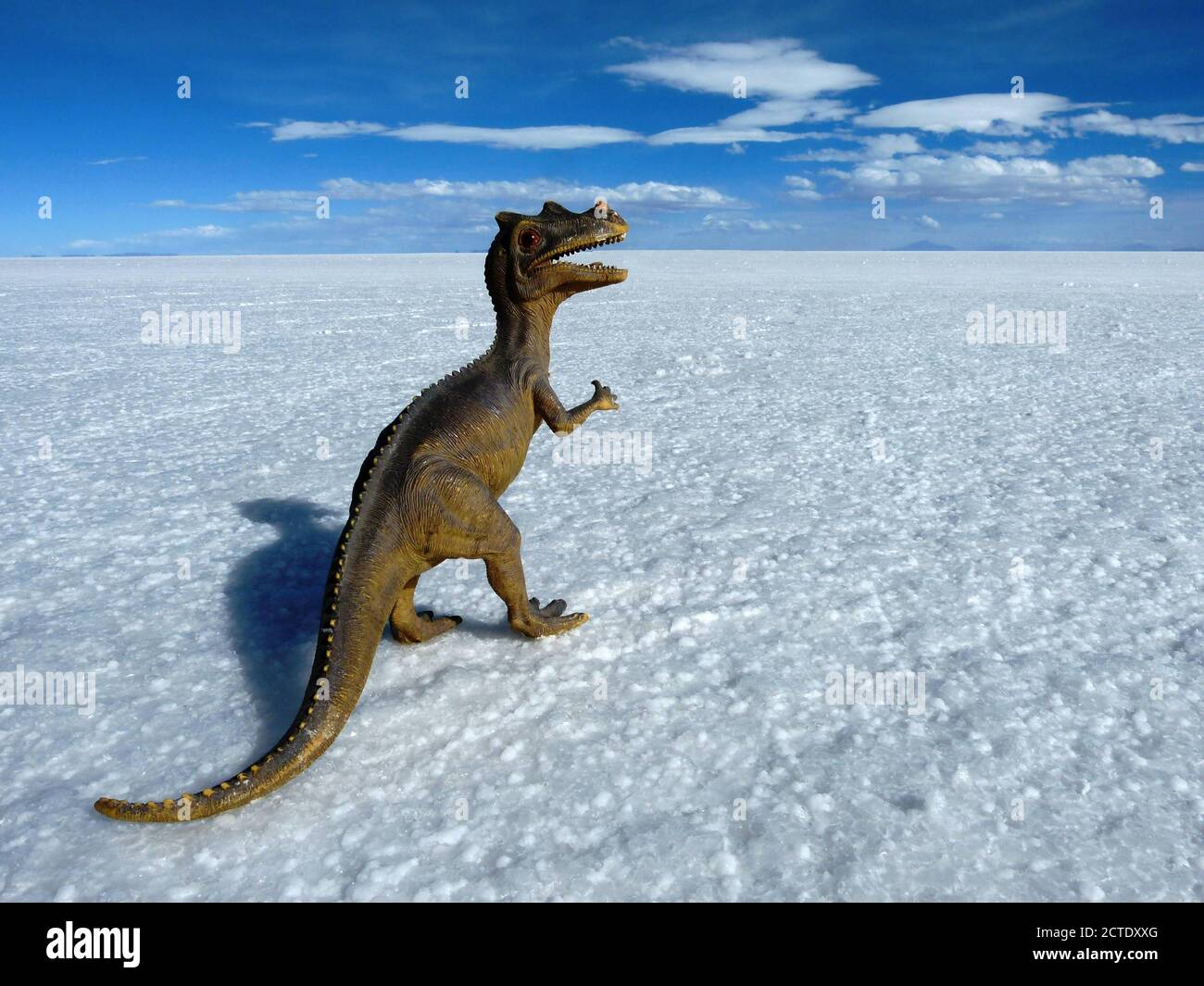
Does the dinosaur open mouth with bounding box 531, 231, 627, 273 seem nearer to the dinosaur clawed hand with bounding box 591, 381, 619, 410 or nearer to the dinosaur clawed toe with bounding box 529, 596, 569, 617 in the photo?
the dinosaur clawed hand with bounding box 591, 381, 619, 410

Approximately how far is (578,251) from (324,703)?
1.82 meters

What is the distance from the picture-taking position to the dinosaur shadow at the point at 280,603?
10.5 ft

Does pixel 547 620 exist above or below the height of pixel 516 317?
below

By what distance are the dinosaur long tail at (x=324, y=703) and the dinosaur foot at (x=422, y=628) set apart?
0.55 metres

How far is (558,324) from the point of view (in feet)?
46.0

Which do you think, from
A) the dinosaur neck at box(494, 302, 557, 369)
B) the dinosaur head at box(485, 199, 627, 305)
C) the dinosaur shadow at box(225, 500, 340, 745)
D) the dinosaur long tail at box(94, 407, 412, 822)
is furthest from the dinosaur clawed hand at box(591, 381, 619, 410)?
the dinosaur shadow at box(225, 500, 340, 745)

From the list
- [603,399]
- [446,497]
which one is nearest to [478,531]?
[446,497]

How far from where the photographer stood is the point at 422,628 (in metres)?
3.49

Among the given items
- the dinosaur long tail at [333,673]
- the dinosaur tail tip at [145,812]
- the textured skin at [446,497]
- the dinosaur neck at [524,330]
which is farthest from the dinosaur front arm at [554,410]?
the dinosaur tail tip at [145,812]

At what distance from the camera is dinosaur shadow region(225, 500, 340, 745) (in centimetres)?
319
